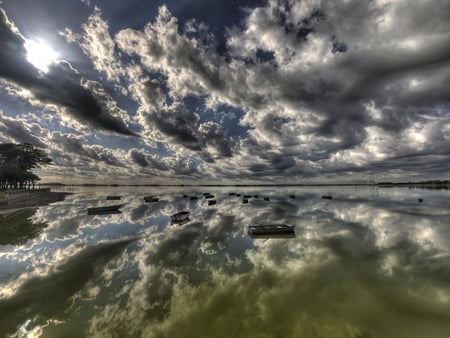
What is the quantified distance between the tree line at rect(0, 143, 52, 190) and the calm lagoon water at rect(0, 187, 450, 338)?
82.5 metres

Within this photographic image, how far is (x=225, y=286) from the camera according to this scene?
650 inches

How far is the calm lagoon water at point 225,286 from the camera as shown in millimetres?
11938

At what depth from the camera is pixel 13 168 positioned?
282ft

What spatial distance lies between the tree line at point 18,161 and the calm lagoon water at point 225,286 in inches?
3248

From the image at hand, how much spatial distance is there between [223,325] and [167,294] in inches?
226

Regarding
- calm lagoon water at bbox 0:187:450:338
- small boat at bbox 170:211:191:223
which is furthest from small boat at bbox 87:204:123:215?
small boat at bbox 170:211:191:223

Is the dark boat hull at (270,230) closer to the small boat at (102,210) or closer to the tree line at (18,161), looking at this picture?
the small boat at (102,210)

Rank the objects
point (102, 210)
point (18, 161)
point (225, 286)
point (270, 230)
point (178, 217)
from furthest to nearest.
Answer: point (18, 161), point (102, 210), point (178, 217), point (270, 230), point (225, 286)

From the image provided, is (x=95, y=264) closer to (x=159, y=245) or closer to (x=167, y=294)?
(x=159, y=245)

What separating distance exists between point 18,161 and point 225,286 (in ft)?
437

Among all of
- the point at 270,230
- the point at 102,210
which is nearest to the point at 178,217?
the point at 270,230

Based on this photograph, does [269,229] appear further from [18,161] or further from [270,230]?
[18,161]

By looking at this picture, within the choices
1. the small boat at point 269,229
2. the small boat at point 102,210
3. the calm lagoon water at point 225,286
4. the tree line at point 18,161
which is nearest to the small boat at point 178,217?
the calm lagoon water at point 225,286

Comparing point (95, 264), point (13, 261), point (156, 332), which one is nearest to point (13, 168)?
point (13, 261)
